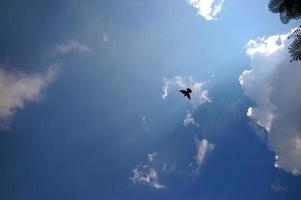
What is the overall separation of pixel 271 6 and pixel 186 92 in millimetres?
6695

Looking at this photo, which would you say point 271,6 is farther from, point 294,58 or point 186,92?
point 186,92

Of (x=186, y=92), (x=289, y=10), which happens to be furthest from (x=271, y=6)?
(x=186, y=92)

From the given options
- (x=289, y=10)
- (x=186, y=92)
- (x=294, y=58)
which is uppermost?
(x=186, y=92)

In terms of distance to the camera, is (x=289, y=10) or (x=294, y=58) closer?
(x=294, y=58)

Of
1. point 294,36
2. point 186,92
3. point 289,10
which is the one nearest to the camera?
point 294,36

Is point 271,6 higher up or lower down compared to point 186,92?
lower down

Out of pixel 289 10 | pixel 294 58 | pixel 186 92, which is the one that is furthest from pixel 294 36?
pixel 186 92

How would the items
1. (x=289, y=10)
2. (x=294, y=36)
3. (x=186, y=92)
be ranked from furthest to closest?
(x=186, y=92)
(x=289, y=10)
(x=294, y=36)

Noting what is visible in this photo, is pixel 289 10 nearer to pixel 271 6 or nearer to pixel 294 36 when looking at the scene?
pixel 271 6

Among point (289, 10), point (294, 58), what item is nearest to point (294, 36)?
point (294, 58)

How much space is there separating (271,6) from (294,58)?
5.65 ft

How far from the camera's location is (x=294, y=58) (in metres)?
7.18

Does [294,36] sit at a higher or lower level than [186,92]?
lower

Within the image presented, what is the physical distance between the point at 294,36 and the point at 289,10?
3.97 ft
